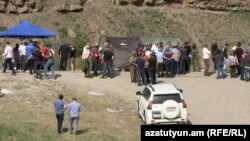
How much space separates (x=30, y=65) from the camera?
97.7 feet

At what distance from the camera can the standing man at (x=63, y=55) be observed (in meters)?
31.5

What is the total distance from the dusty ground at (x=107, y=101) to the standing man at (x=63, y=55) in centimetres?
122

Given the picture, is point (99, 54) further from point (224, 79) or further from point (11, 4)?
point (11, 4)

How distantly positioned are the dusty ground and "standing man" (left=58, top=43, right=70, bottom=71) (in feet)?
4.01

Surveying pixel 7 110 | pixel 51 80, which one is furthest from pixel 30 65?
pixel 7 110

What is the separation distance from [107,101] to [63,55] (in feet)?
22.5

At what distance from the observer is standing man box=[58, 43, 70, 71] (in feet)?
103

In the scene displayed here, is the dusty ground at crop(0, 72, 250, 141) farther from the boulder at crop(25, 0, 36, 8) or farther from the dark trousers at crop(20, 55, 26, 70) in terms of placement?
the boulder at crop(25, 0, 36, 8)

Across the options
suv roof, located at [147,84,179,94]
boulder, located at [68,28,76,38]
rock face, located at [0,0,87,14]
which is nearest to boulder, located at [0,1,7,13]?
rock face, located at [0,0,87,14]

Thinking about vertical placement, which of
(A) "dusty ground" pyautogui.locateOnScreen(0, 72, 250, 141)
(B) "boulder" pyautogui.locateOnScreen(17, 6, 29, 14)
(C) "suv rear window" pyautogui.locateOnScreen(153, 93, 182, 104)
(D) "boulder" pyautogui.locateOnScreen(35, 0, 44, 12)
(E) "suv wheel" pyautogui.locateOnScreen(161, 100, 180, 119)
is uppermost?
(D) "boulder" pyautogui.locateOnScreen(35, 0, 44, 12)

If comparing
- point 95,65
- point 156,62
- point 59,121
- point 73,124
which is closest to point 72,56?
point 95,65

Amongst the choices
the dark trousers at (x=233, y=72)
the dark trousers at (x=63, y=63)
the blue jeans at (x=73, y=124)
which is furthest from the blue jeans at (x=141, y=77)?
the blue jeans at (x=73, y=124)

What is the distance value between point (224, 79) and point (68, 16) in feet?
70.4

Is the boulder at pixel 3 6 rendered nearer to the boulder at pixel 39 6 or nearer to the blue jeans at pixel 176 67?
the boulder at pixel 39 6
